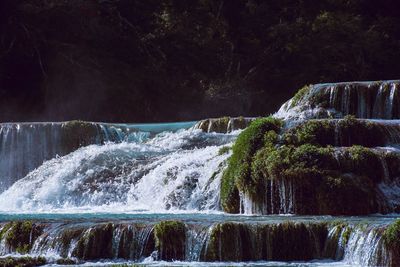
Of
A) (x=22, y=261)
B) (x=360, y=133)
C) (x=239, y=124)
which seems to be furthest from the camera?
(x=239, y=124)

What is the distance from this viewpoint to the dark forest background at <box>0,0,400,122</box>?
40.0m

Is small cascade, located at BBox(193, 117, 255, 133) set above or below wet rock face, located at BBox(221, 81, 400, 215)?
above

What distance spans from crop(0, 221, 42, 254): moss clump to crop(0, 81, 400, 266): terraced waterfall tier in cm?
2

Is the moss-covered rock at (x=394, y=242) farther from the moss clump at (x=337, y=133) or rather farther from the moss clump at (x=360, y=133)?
the moss clump at (x=360, y=133)

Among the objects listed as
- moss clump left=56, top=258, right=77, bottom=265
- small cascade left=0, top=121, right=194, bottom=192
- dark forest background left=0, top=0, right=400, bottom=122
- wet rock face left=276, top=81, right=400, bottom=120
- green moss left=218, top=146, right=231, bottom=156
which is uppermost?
dark forest background left=0, top=0, right=400, bottom=122

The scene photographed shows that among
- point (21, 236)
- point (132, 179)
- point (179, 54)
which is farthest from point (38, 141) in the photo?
point (179, 54)

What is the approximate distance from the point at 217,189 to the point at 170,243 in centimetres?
605

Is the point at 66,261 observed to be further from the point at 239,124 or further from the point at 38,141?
the point at 38,141

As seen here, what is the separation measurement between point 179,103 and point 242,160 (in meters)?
23.2

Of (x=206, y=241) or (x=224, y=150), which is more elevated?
(x=224, y=150)

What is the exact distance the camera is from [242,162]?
18719 millimetres

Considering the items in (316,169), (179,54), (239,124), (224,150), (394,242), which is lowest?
(394,242)

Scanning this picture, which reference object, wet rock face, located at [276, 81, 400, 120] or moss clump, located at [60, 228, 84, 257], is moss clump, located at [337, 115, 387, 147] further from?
moss clump, located at [60, 228, 84, 257]

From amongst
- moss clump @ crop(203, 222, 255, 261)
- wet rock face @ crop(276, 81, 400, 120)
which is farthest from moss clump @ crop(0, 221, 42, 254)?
wet rock face @ crop(276, 81, 400, 120)
